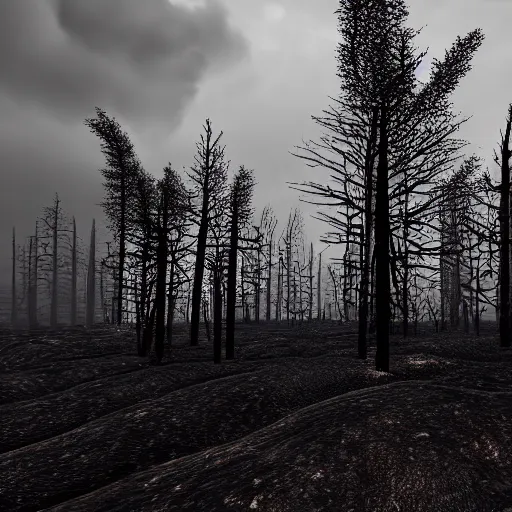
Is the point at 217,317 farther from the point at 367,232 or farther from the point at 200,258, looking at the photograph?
the point at 200,258

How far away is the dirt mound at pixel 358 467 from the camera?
4625 millimetres

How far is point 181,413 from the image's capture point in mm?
9680

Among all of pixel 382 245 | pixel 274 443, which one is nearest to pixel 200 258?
pixel 382 245

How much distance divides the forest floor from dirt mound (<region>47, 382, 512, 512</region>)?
0.7 inches

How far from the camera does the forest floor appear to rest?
4.79 metres

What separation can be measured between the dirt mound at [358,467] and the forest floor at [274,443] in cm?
2

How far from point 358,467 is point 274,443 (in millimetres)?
1624

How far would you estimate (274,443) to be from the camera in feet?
20.9

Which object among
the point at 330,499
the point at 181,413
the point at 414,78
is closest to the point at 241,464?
the point at 330,499

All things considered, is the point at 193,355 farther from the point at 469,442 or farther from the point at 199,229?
the point at 469,442

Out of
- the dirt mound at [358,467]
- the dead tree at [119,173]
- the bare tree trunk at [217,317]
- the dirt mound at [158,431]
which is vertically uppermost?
the dead tree at [119,173]

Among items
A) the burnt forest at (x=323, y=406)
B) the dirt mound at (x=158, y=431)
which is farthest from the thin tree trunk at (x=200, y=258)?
the dirt mound at (x=158, y=431)

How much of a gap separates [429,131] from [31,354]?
2156cm

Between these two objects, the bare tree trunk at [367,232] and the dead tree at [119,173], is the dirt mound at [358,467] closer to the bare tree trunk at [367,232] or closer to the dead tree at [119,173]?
the bare tree trunk at [367,232]
